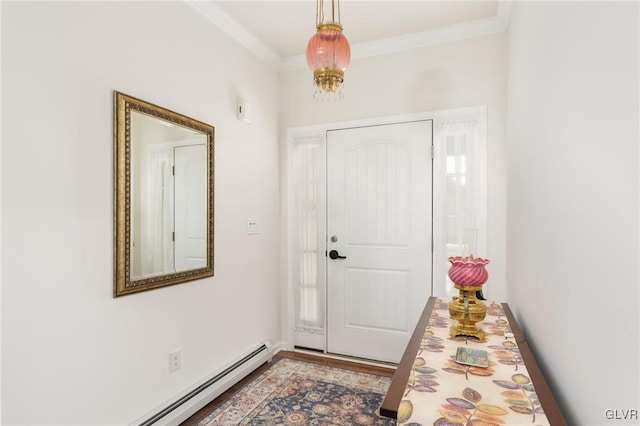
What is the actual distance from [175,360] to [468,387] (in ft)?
5.76

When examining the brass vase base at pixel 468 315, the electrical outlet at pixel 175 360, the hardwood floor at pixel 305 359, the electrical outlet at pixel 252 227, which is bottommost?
the hardwood floor at pixel 305 359

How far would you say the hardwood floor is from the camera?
91.3 inches

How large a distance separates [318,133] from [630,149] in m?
2.65

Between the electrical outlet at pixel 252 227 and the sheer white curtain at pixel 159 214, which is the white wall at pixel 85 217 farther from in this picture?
the electrical outlet at pixel 252 227

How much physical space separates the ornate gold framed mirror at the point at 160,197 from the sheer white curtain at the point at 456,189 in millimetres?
1704

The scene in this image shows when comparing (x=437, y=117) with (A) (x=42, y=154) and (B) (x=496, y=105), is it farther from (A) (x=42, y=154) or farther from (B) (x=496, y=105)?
(A) (x=42, y=154)

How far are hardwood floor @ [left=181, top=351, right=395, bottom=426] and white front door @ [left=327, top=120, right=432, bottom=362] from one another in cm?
10

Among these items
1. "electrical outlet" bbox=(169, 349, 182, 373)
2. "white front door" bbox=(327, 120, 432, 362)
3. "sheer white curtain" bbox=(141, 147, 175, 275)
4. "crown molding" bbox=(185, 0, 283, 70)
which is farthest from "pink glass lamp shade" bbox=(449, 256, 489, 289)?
"crown molding" bbox=(185, 0, 283, 70)

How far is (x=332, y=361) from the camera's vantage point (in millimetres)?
2988

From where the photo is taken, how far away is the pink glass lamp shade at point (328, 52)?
5.70 feet

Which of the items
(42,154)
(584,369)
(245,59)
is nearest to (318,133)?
(245,59)

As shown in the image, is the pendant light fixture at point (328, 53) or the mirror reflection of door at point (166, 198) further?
the mirror reflection of door at point (166, 198)

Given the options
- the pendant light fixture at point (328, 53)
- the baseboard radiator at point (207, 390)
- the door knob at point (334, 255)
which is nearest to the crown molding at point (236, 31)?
the pendant light fixture at point (328, 53)

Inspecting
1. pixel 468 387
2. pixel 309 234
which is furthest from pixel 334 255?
pixel 468 387
